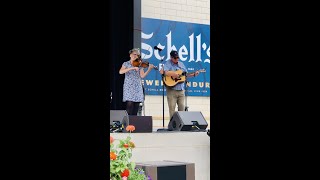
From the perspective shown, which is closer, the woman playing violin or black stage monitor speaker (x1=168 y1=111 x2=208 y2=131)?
black stage monitor speaker (x1=168 y1=111 x2=208 y2=131)

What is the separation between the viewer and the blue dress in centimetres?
719

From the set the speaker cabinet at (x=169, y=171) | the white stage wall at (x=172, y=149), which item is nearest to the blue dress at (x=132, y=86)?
the white stage wall at (x=172, y=149)

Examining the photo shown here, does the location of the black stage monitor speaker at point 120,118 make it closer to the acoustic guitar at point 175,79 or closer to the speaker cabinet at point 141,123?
the speaker cabinet at point 141,123

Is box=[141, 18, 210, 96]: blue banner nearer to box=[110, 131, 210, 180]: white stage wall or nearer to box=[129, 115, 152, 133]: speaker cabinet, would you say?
box=[129, 115, 152, 133]: speaker cabinet

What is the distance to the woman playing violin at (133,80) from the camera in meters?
7.12

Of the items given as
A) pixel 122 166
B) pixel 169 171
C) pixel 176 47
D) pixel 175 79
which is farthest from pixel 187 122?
pixel 122 166

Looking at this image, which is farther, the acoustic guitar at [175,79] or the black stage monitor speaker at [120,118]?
the acoustic guitar at [175,79]

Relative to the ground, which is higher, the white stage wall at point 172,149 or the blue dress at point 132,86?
the blue dress at point 132,86

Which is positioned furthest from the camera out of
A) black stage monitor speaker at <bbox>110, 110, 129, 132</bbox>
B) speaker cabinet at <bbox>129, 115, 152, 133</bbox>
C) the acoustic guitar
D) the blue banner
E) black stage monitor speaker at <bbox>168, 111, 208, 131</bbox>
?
the blue banner

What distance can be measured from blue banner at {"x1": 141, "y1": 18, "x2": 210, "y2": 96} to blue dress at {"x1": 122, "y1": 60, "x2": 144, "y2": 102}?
107 centimetres

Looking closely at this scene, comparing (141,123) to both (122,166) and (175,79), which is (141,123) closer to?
(175,79)

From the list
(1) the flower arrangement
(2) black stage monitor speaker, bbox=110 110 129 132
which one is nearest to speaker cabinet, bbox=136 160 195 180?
(1) the flower arrangement

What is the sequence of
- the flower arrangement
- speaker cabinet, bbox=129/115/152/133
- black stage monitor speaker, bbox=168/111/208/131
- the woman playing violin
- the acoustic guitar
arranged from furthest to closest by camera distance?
the acoustic guitar → the woman playing violin → black stage monitor speaker, bbox=168/111/208/131 → speaker cabinet, bbox=129/115/152/133 → the flower arrangement
